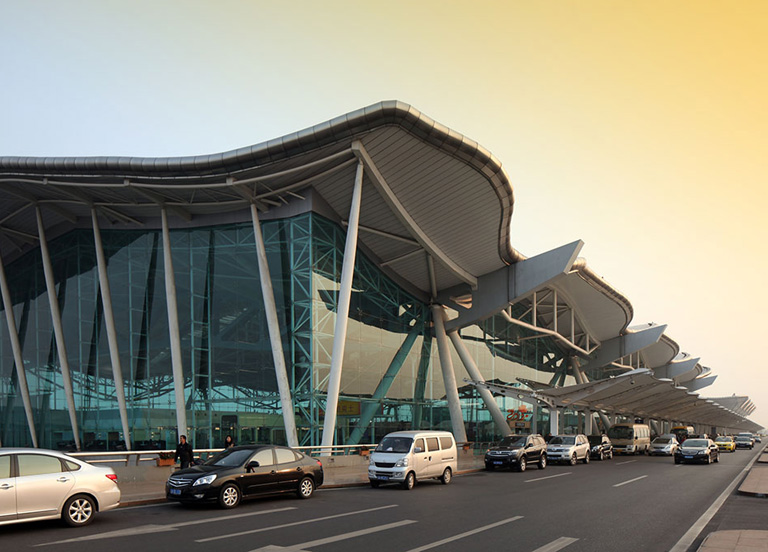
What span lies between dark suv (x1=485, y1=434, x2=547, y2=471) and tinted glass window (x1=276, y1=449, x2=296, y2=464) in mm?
13757

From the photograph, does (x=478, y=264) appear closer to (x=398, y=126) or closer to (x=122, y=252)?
(x=398, y=126)

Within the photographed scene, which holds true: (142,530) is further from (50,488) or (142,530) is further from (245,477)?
(245,477)

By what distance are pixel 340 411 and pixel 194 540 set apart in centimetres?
2128

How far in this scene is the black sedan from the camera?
14516 mm

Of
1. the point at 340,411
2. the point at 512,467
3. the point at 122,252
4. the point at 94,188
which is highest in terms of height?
the point at 94,188

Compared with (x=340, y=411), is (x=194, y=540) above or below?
below

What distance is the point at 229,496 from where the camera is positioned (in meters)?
14.8

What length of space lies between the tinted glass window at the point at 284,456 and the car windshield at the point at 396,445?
14.5 ft

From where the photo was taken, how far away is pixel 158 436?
1180 inches

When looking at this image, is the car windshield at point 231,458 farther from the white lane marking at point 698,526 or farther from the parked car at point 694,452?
the parked car at point 694,452

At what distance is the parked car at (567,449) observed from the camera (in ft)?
111

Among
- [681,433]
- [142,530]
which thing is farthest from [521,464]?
[681,433]

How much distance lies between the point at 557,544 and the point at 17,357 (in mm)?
31581

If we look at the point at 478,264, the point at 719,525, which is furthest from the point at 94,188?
the point at 719,525
